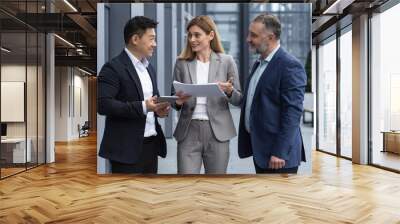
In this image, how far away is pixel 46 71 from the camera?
361 inches

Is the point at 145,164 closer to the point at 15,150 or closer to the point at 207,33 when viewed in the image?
the point at 207,33

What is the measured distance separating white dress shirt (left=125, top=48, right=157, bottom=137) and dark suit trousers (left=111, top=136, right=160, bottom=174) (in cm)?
13

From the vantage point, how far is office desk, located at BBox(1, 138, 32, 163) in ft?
23.6

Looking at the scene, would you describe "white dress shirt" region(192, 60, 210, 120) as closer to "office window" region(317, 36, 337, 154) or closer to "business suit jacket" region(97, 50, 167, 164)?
"business suit jacket" region(97, 50, 167, 164)

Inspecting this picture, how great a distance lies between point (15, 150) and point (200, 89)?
355 cm

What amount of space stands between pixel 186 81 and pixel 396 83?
388 centimetres

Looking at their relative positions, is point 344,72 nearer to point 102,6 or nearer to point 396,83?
point 396,83

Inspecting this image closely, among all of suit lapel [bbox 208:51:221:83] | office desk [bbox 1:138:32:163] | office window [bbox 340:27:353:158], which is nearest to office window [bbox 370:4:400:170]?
office window [bbox 340:27:353:158]

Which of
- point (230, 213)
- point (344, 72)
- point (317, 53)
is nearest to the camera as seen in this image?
point (230, 213)

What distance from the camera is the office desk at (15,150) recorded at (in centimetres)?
720

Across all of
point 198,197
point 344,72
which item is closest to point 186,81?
point 198,197

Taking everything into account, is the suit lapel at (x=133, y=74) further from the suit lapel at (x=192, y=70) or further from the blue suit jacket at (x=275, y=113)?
the blue suit jacket at (x=275, y=113)

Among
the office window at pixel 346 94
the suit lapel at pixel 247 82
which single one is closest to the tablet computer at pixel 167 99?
the suit lapel at pixel 247 82

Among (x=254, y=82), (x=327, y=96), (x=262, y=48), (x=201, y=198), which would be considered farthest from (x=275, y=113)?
(x=327, y=96)
